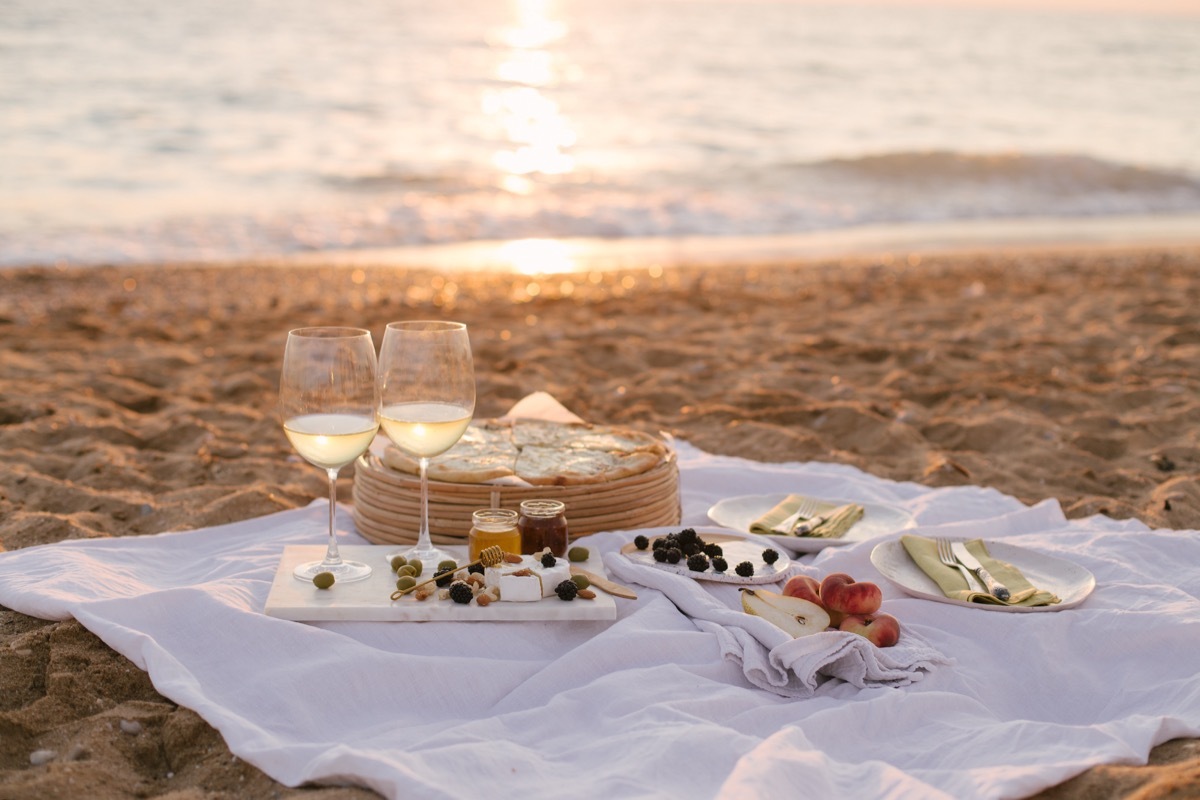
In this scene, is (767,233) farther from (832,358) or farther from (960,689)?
(960,689)

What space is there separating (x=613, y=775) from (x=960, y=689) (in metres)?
1.01

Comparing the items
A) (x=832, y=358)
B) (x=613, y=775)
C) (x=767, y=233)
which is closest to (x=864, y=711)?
(x=613, y=775)

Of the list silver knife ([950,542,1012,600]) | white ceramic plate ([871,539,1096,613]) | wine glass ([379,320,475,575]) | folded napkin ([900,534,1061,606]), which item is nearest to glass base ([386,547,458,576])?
wine glass ([379,320,475,575])

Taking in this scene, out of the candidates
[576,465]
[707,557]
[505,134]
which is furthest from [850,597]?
[505,134]

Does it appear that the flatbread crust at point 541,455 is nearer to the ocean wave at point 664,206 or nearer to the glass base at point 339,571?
the glass base at point 339,571

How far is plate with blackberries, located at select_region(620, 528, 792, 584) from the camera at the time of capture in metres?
3.29

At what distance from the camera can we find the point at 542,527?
3.22 metres

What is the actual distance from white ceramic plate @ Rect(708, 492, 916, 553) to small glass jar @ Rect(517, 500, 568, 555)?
29.7 inches

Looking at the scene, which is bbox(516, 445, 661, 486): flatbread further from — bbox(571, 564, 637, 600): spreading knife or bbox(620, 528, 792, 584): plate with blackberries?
bbox(571, 564, 637, 600): spreading knife

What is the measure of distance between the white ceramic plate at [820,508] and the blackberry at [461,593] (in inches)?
43.2

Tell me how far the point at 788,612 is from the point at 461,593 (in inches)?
34.4

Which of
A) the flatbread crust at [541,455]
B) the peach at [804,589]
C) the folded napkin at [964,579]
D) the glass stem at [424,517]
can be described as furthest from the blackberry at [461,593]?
the folded napkin at [964,579]

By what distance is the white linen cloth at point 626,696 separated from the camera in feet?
8.13

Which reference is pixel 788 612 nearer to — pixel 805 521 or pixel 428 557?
pixel 805 521
